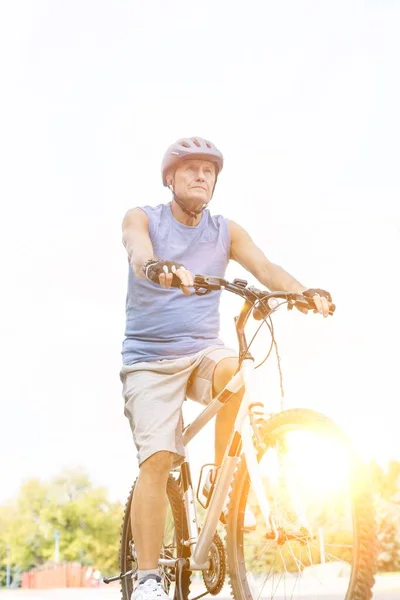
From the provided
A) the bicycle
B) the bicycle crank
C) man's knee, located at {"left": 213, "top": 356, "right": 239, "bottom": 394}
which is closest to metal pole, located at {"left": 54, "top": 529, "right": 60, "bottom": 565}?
the bicycle

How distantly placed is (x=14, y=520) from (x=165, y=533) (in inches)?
1730

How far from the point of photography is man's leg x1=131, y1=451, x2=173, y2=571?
3914 mm

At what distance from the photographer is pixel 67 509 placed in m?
44.8

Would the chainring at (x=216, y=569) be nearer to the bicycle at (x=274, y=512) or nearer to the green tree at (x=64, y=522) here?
the bicycle at (x=274, y=512)

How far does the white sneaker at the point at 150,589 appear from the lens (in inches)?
149

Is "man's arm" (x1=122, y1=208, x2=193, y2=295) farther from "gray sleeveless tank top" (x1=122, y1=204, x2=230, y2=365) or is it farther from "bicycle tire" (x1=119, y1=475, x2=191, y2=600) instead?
"bicycle tire" (x1=119, y1=475, x2=191, y2=600)

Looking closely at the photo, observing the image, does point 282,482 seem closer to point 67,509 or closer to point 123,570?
point 123,570

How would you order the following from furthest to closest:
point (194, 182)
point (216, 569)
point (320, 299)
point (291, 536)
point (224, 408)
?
point (194, 182)
point (224, 408)
point (216, 569)
point (320, 299)
point (291, 536)

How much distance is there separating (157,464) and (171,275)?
110 cm

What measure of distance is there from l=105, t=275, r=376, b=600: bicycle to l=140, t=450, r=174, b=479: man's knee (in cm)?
17

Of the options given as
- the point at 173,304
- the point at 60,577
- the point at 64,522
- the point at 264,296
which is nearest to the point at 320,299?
the point at 264,296

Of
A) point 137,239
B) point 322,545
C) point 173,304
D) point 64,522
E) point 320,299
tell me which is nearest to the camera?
point 322,545

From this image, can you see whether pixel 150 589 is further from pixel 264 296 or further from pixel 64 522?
pixel 64 522

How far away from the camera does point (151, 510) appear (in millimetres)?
3914
